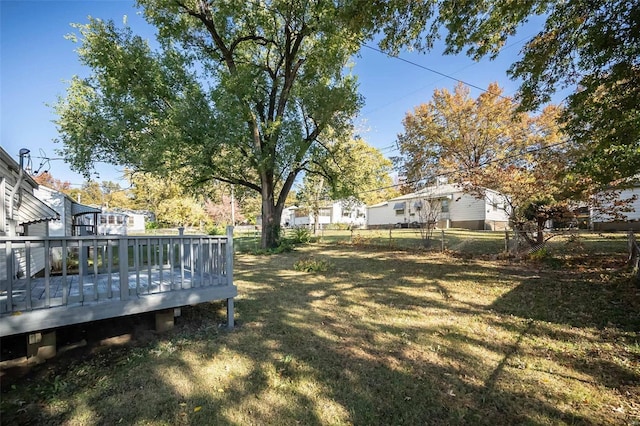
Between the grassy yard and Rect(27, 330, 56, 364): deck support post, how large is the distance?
4.9 inches

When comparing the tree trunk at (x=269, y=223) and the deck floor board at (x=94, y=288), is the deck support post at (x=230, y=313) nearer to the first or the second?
the deck floor board at (x=94, y=288)

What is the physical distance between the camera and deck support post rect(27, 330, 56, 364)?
10.5 ft

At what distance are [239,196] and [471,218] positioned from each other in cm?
1851

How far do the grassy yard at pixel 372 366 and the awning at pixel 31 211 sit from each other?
3989mm

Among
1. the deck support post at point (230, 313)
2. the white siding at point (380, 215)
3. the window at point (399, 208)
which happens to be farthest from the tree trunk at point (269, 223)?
the white siding at point (380, 215)

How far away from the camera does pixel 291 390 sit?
9.14ft

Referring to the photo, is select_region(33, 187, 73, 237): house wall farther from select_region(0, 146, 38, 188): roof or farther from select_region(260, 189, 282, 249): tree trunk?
select_region(260, 189, 282, 249): tree trunk

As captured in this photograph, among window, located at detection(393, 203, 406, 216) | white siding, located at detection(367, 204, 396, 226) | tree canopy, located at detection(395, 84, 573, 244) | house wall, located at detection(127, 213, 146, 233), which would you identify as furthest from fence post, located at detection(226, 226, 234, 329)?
house wall, located at detection(127, 213, 146, 233)

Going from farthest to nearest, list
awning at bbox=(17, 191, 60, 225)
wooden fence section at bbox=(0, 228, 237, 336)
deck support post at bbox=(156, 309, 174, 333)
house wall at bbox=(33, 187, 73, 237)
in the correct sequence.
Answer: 1. house wall at bbox=(33, 187, 73, 237)
2. awning at bbox=(17, 191, 60, 225)
3. deck support post at bbox=(156, 309, 174, 333)
4. wooden fence section at bbox=(0, 228, 237, 336)

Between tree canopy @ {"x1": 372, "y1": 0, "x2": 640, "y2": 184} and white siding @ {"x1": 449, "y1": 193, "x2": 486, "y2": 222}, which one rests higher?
tree canopy @ {"x1": 372, "y1": 0, "x2": 640, "y2": 184}

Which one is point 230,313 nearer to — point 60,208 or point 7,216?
point 7,216

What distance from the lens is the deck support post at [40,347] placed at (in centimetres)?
321

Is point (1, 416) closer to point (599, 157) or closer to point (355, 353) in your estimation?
point (355, 353)

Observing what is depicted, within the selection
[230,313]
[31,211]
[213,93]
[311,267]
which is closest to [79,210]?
[213,93]
